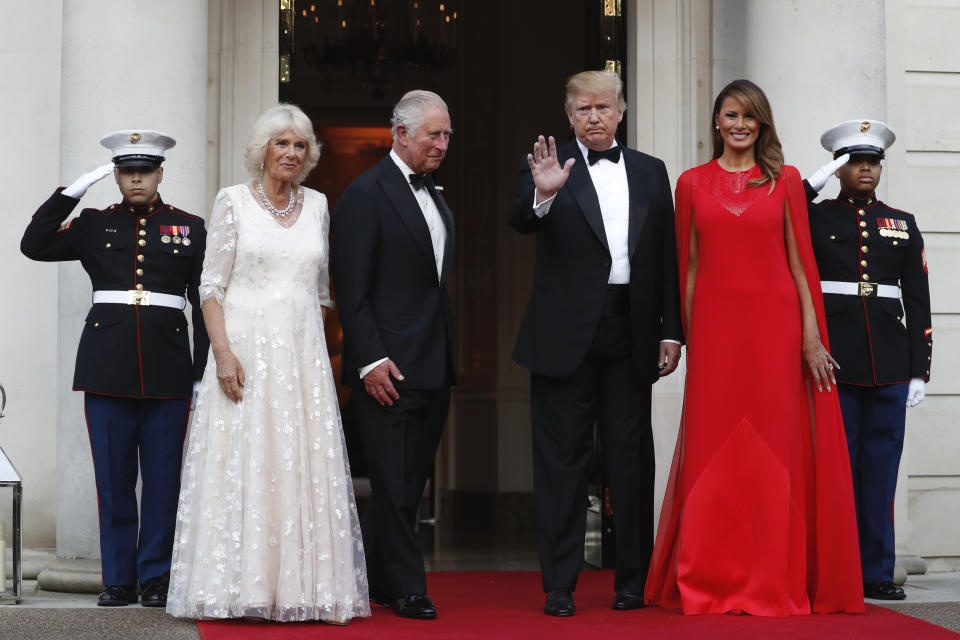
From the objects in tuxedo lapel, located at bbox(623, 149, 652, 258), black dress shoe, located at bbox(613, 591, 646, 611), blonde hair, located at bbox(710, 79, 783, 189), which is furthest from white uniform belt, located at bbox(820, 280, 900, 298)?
black dress shoe, located at bbox(613, 591, 646, 611)

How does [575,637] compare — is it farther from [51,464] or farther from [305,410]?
[51,464]

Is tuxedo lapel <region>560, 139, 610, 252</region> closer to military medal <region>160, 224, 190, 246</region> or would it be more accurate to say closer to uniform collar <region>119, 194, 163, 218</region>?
military medal <region>160, 224, 190, 246</region>

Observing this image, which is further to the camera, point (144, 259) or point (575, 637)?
point (144, 259)

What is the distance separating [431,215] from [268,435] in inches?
42.4

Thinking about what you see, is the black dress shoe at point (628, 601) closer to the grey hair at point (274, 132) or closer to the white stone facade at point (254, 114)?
the white stone facade at point (254, 114)

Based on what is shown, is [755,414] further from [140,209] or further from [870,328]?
[140,209]

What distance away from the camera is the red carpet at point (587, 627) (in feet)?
15.6

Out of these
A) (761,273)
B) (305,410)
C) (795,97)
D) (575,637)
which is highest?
(795,97)

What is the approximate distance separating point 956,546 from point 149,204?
14.6 feet

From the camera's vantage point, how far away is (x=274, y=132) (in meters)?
5.26

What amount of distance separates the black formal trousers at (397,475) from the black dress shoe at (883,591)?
6.54ft

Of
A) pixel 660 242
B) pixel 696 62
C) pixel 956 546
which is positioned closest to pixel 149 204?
pixel 660 242

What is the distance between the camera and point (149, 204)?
5766 mm

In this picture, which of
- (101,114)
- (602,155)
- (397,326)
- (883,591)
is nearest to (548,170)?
(602,155)
